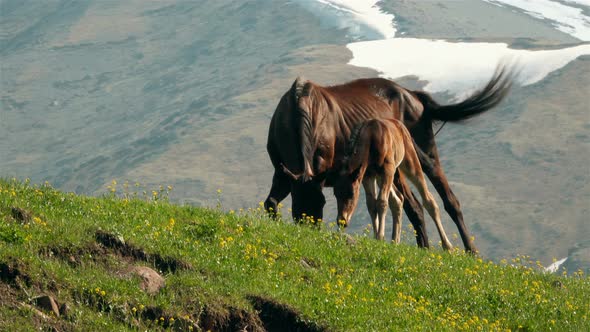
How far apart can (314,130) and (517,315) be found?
7.36 m

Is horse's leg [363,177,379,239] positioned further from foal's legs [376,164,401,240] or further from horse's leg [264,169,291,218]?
horse's leg [264,169,291,218]

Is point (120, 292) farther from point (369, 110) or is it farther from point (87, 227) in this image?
point (369, 110)

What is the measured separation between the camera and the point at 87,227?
14141 millimetres

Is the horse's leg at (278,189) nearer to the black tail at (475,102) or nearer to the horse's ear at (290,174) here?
the horse's ear at (290,174)

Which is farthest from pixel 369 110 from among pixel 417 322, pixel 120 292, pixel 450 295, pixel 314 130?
pixel 120 292

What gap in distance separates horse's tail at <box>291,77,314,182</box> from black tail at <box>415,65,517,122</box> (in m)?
4.71

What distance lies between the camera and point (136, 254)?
1395 cm

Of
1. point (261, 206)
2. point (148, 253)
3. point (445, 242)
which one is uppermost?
point (148, 253)

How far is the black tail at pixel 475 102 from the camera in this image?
25562 millimetres

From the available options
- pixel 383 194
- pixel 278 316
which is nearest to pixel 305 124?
pixel 383 194

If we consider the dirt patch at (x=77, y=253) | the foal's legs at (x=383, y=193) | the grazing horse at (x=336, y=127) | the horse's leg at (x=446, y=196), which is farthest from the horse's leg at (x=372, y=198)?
the dirt patch at (x=77, y=253)

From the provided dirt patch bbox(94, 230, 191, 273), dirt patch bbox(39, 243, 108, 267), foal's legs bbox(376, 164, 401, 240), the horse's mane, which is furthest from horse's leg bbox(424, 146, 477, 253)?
dirt patch bbox(39, 243, 108, 267)

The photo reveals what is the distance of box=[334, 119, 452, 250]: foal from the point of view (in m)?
18.9

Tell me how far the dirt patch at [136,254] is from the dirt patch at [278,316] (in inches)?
45.4
